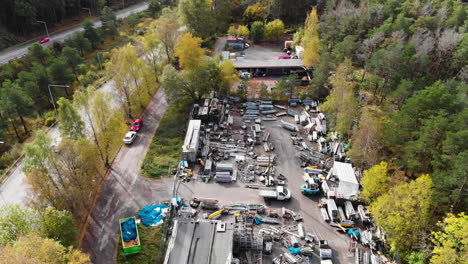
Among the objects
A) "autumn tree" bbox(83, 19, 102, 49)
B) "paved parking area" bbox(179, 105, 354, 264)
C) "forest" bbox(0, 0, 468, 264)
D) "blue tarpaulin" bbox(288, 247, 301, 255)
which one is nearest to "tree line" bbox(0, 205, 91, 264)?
"forest" bbox(0, 0, 468, 264)

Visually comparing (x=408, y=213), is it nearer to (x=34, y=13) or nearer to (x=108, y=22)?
(x=108, y=22)

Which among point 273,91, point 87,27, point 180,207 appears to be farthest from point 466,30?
point 87,27

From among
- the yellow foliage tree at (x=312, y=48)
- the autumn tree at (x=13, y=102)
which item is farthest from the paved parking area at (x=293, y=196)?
the autumn tree at (x=13, y=102)

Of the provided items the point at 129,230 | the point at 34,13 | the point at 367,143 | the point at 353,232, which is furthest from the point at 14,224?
the point at 34,13

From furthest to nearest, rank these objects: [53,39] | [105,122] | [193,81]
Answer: [53,39]
[193,81]
[105,122]

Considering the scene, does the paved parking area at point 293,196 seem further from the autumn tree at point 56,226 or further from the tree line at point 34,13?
the tree line at point 34,13

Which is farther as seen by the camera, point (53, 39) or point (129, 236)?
point (53, 39)
